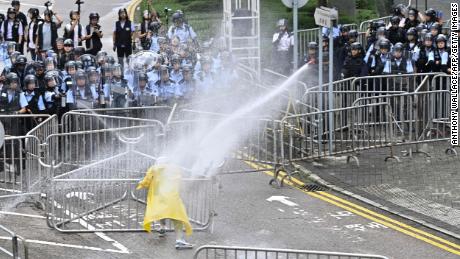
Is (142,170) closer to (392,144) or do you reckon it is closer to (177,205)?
(177,205)

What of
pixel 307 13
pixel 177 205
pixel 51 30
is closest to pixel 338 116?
pixel 177 205

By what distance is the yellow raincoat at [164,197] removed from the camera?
53.7 feet

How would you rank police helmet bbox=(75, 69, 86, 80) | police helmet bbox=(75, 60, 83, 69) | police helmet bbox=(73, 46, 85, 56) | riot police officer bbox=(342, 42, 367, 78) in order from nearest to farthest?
police helmet bbox=(75, 69, 86, 80), police helmet bbox=(75, 60, 83, 69), riot police officer bbox=(342, 42, 367, 78), police helmet bbox=(73, 46, 85, 56)

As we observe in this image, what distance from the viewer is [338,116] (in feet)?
70.1

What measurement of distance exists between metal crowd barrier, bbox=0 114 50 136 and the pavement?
252 centimetres

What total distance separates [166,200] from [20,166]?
3.33 metres

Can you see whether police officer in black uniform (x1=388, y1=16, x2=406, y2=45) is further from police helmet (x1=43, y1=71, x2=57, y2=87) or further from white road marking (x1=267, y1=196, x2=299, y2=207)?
white road marking (x1=267, y1=196, x2=299, y2=207)

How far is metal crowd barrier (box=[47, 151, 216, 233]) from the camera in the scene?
682 inches

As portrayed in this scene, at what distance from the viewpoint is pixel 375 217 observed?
18.1m

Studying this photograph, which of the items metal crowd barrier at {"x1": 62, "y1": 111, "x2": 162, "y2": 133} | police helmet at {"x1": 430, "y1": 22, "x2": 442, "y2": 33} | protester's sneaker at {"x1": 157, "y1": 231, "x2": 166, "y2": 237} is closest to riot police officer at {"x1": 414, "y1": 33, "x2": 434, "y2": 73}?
police helmet at {"x1": 430, "y1": 22, "x2": 442, "y2": 33}

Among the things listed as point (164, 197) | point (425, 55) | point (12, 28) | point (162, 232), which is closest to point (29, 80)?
point (162, 232)

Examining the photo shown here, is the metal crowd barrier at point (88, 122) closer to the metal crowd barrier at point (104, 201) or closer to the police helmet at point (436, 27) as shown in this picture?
the metal crowd barrier at point (104, 201)

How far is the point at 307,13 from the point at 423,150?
13.6 meters

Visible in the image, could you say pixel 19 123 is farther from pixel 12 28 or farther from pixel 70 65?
pixel 12 28
